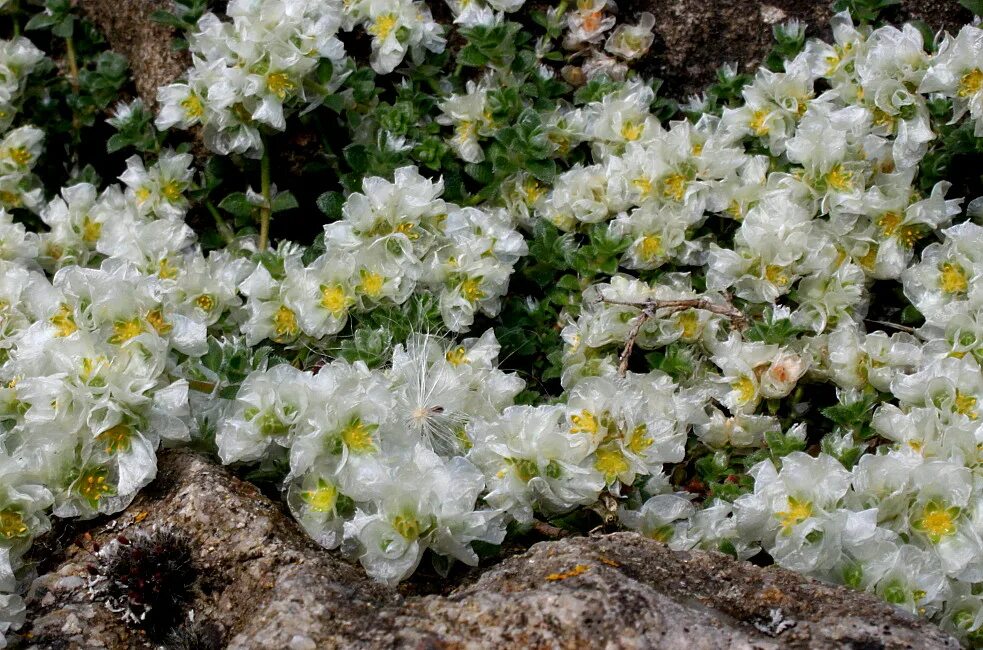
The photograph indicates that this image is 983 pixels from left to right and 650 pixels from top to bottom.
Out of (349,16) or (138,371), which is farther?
(349,16)

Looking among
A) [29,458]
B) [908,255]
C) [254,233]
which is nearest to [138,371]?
[29,458]

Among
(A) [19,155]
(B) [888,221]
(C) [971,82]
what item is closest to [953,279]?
(B) [888,221]

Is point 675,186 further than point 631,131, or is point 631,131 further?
point 631,131

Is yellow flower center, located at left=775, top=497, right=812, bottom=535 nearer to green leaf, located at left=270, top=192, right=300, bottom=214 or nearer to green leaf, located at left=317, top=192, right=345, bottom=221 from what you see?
green leaf, located at left=317, top=192, right=345, bottom=221

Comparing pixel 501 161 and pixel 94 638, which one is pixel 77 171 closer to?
pixel 501 161

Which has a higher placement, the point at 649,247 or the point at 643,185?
the point at 643,185

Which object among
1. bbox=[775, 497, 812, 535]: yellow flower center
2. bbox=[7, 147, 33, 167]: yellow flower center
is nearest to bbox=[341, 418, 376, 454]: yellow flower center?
bbox=[775, 497, 812, 535]: yellow flower center

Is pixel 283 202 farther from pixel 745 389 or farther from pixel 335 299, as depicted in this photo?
pixel 745 389
